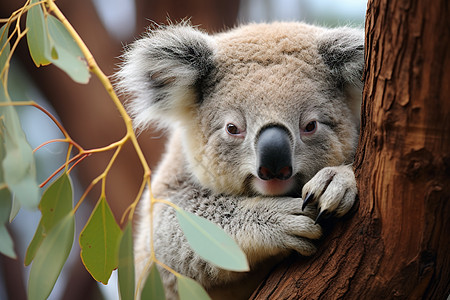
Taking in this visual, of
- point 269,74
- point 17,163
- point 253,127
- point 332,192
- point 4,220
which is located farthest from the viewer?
point 269,74

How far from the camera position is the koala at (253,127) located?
5.82 feet

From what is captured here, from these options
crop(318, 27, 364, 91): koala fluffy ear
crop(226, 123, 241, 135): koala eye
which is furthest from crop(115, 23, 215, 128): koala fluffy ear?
crop(318, 27, 364, 91): koala fluffy ear

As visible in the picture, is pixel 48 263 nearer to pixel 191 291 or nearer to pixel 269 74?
pixel 191 291

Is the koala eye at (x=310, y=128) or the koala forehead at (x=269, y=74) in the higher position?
the koala forehead at (x=269, y=74)

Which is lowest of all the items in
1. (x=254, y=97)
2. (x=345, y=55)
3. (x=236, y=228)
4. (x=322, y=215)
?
(x=236, y=228)

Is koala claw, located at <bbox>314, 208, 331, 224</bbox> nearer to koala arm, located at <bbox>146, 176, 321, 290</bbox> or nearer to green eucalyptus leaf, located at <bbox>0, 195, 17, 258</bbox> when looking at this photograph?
koala arm, located at <bbox>146, 176, 321, 290</bbox>

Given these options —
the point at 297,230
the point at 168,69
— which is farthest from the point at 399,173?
the point at 168,69

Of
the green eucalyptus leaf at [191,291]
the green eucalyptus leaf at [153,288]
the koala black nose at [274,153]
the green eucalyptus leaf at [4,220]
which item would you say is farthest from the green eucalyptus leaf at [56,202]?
the koala black nose at [274,153]

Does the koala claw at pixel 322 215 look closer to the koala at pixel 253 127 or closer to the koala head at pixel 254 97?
the koala at pixel 253 127

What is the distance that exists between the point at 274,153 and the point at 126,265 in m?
0.68

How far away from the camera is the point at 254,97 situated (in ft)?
6.33

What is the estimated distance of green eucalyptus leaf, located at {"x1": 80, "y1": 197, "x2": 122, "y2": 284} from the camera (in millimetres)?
1566

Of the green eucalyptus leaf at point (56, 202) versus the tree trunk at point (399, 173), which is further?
the green eucalyptus leaf at point (56, 202)

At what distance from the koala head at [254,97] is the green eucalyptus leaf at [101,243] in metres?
0.60
